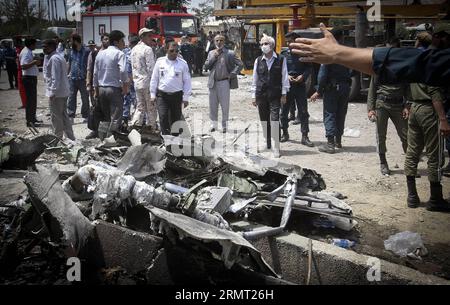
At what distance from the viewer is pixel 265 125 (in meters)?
7.24

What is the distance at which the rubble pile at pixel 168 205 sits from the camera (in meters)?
3.26

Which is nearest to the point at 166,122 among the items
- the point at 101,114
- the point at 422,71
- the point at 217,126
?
the point at 101,114

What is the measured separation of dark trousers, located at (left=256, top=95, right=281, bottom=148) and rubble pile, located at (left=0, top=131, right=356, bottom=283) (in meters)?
2.28

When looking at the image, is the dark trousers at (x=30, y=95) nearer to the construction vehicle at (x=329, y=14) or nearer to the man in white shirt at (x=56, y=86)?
the man in white shirt at (x=56, y=86)

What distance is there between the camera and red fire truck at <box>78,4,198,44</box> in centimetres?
1936

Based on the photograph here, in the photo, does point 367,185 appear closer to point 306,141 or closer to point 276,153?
point 276,153

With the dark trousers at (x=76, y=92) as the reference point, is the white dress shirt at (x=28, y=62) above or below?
above

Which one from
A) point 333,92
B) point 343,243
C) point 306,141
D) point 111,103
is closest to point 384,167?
point 333,92

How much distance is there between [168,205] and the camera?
3.66m

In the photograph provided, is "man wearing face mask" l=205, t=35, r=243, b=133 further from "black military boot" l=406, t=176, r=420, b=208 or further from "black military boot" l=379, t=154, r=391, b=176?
"black military boot" l=406, t=176, r=420, b=208

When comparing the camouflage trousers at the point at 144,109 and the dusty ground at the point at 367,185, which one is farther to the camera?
the camouflage trousers at the point at 144,109

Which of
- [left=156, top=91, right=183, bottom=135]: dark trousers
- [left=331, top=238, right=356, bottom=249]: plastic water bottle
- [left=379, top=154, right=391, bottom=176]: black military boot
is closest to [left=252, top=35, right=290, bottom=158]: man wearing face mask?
[left=156, top=91, right=183, bottom=135]: dark trousers

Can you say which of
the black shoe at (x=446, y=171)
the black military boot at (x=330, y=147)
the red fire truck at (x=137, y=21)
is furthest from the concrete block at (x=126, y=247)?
the red fire truck at (x=137, y=21)
